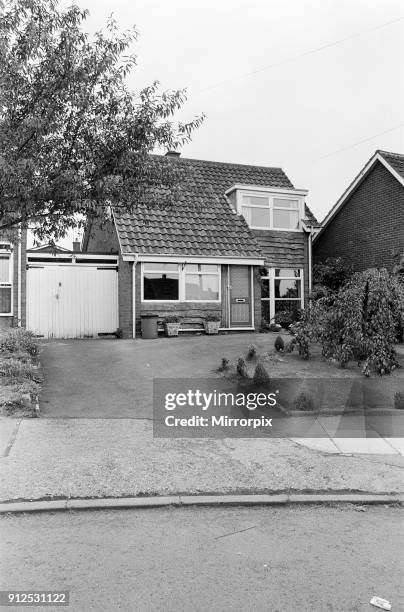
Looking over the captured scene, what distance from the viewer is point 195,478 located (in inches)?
228

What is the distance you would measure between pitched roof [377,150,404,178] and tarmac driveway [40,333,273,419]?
25.1 feet

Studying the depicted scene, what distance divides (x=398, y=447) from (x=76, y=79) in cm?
705

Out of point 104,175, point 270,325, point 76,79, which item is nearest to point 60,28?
point 76,79

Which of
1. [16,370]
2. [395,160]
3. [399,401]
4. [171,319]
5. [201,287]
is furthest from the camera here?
[395,160]

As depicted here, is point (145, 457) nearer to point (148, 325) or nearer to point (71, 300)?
point (148, 325)

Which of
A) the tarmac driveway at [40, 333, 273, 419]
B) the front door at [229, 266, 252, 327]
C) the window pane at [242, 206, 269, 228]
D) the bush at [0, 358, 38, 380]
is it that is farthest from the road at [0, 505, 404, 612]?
the window pane at [242, 206, 269, 228]

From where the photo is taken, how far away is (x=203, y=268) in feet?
63.1

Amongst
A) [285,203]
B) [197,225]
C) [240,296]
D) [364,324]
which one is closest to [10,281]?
[197,225]

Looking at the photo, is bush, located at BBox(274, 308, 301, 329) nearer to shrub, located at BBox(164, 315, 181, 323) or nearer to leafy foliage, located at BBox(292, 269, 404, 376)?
shrub, located at BBox(164, 315, 181, 323)

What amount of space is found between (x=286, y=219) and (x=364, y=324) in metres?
11.4

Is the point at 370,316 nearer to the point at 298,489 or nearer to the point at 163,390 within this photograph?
the point at 163,390

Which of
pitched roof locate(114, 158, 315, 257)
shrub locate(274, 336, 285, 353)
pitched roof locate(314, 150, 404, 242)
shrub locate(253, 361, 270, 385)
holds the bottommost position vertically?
shrub locate(253, 361, 270, 385)

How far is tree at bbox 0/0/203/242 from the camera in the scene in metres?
8.37

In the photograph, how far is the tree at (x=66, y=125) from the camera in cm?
837
